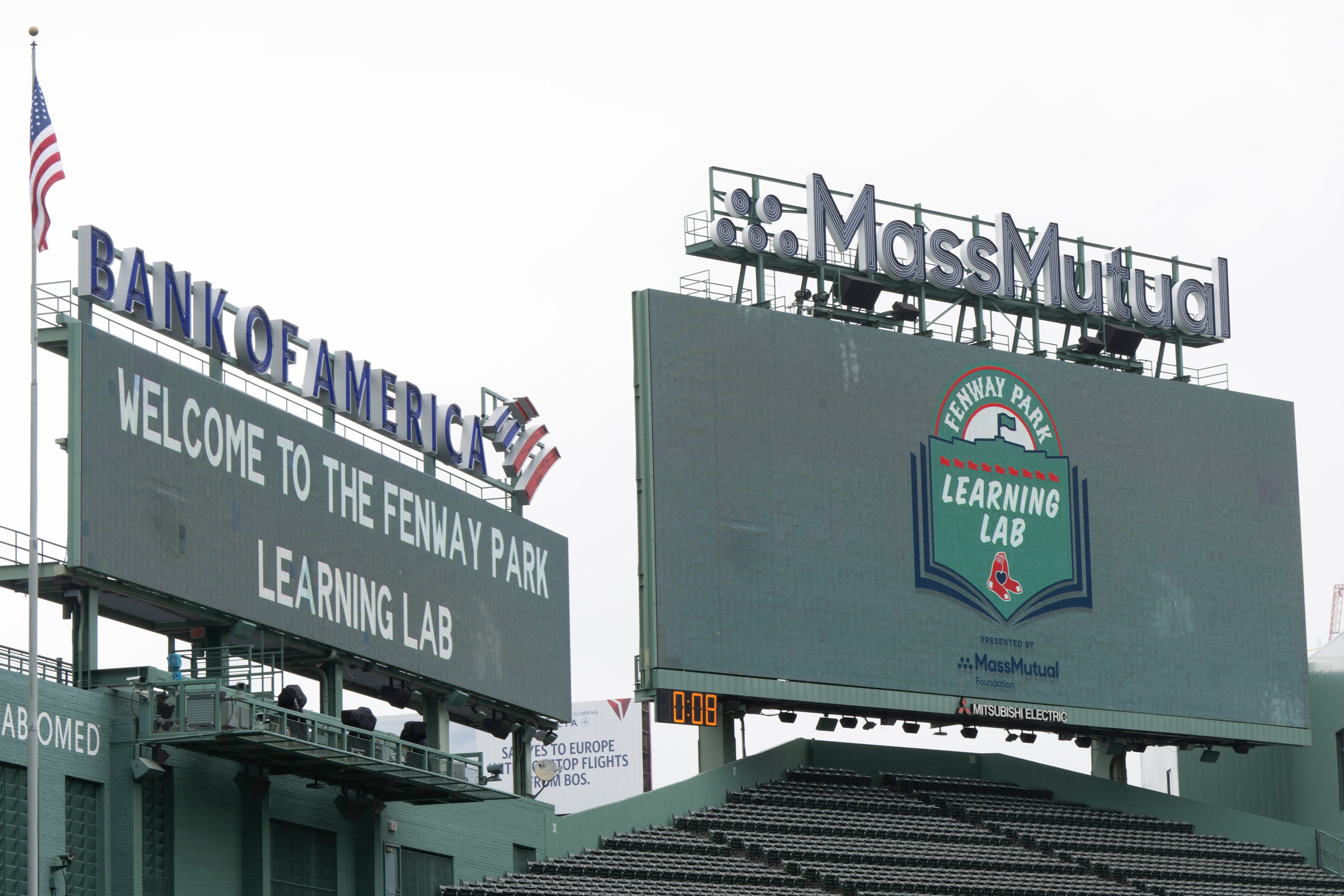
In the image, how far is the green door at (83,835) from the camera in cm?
2419

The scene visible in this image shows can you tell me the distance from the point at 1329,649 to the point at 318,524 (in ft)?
86.0

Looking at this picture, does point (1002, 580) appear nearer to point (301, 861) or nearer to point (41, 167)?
point (301, 861)

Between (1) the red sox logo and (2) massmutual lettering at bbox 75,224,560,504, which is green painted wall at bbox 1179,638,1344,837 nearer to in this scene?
(1) the red sox logo

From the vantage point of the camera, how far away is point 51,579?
2464cm

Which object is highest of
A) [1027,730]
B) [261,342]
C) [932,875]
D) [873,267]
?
[873,267]

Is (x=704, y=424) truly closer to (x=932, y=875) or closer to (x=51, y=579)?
(x=932, y=875)

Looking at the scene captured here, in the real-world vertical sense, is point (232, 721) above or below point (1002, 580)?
below

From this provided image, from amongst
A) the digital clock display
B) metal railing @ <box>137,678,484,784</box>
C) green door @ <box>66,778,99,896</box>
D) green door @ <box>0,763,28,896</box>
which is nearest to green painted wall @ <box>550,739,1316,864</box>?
the digital clock display

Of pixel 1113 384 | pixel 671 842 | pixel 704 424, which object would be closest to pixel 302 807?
pixel 671 842

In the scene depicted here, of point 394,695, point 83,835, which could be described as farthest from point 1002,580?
point 83,835

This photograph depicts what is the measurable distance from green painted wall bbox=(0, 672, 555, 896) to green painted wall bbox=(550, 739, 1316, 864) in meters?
5.16

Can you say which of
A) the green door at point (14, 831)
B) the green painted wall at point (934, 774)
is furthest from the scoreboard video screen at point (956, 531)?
the green door at point (14, 831)

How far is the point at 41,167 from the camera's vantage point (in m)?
23.3

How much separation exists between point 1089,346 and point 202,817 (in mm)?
23550
